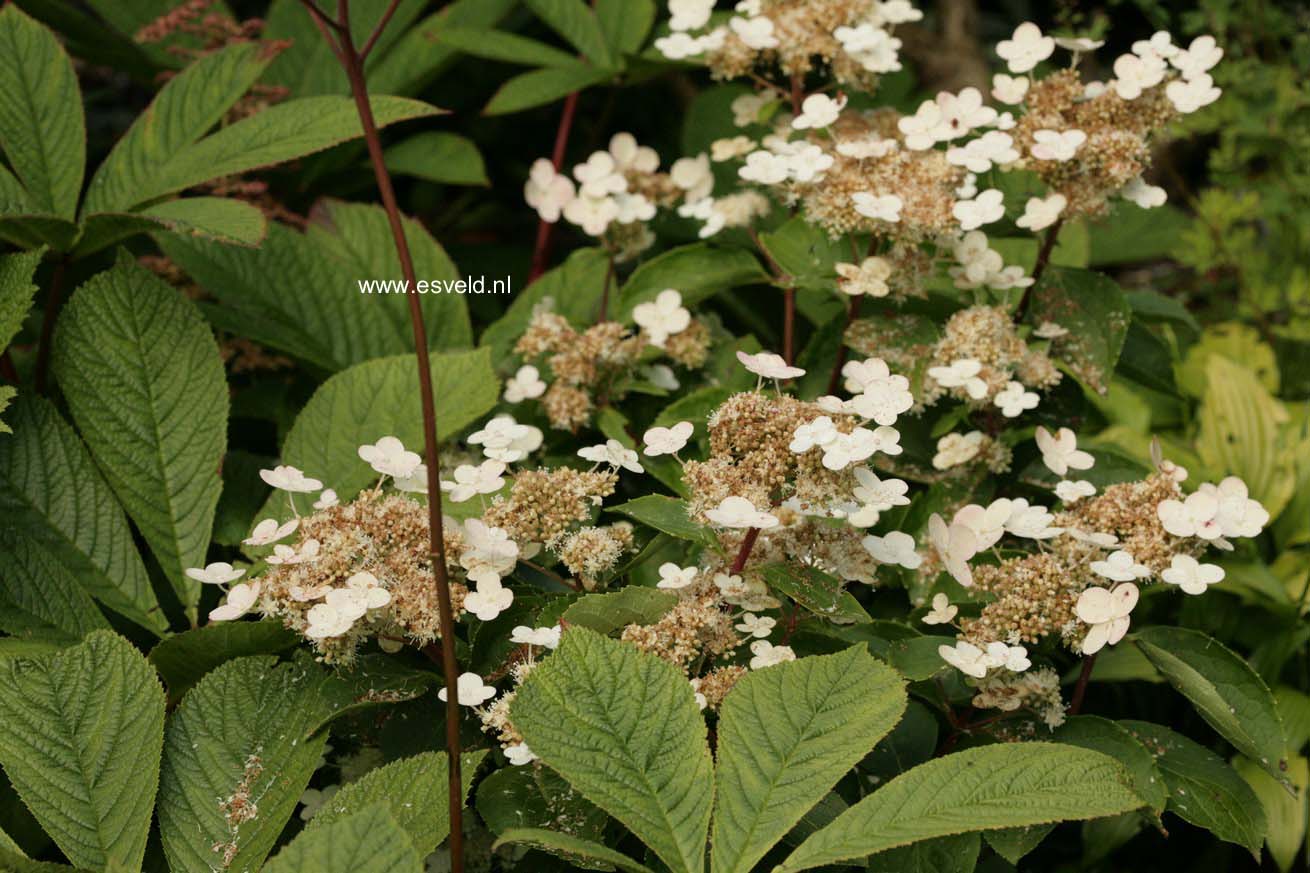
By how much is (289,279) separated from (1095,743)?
0.94 meters

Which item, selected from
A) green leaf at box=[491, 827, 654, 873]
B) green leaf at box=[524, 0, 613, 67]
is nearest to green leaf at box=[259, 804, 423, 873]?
green leaf at box=[491, 827, 654, 873]

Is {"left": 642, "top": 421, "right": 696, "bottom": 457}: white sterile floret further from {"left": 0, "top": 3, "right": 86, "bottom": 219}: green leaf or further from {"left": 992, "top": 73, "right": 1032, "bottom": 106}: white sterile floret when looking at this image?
{"left": 0, "top": 3, "right": 86, "bottom": 219}: green leaf

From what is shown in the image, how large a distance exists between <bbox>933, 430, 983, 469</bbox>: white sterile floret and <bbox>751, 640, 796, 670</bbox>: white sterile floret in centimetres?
29

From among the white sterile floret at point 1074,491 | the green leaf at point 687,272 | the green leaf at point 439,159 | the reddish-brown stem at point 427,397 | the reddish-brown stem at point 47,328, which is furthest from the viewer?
the green leaf at point 439,159

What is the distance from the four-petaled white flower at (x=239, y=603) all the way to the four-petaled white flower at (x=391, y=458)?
4.9 inches

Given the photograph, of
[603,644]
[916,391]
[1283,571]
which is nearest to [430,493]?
[603,644]

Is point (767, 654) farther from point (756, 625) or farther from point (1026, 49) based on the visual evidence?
point (1026, 49)

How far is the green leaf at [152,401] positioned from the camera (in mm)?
1062

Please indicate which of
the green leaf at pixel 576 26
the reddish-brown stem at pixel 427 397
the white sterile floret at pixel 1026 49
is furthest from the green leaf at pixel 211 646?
the green leaf at pixel 576 26

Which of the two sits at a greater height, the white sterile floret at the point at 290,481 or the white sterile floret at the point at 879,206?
the white sterile floret at the point at 879,206

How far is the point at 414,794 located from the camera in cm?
79

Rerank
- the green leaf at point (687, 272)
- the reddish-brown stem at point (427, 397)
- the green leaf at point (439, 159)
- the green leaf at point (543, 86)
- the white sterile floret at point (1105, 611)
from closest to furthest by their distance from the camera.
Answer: the reddish-brown stem at point (427, 397)
the white sterile floret at point (1105, 611)
the green leaf at point (687, 272)
the green leaf at point (543, 86)
the green leaf at point (439, 159)

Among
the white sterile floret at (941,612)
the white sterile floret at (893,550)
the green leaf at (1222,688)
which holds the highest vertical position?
the white sterile floret at (893,550)

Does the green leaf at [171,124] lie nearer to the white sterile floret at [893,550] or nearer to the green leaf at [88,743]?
the green leaf at [88,743]
